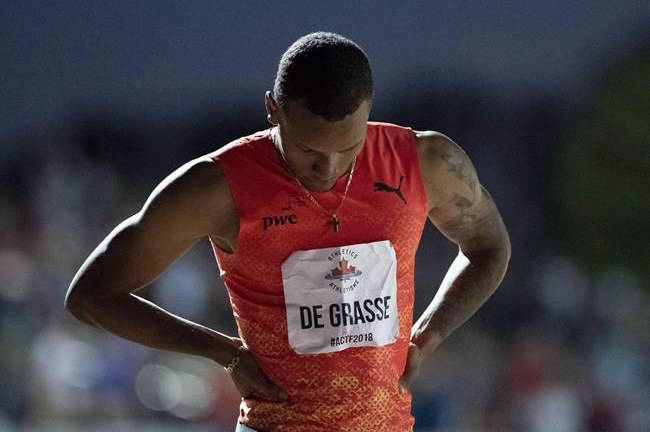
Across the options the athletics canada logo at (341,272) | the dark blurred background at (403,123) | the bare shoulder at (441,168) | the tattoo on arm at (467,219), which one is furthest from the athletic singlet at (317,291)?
the dark blurred background at (403,123)

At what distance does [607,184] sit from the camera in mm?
8477

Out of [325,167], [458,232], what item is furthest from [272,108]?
[458,232]

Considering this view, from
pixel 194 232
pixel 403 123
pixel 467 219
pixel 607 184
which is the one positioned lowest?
pixel 607 184

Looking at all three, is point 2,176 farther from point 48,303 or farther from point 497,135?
point 497,135

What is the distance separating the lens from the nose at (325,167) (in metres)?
2.36

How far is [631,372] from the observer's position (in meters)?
7.36

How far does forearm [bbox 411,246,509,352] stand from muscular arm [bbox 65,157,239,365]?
56 cm

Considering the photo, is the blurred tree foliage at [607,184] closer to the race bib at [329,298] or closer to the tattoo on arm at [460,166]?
the tattoo on arm at [460,166]

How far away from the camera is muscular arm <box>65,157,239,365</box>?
7.83 ft

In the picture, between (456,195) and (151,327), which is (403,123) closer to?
(456,195)

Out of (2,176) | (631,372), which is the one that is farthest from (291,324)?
(2,176)

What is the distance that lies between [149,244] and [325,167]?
404mm

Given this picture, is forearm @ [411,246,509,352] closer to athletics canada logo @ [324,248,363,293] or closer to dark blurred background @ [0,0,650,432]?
athletics canada logo @ [324,248,363,293]

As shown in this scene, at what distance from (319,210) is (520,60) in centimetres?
702
